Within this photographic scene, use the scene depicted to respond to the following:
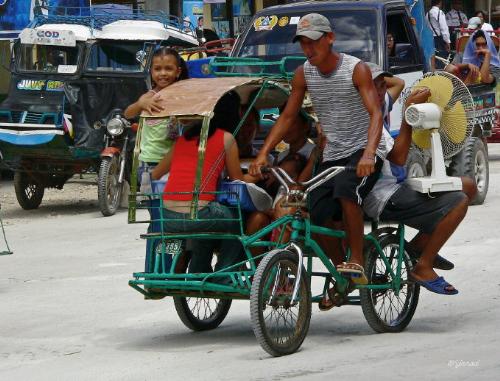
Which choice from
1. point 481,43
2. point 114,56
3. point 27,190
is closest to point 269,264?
point 114,56

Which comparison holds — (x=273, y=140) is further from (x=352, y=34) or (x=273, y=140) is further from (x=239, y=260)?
(x=352, y=34)

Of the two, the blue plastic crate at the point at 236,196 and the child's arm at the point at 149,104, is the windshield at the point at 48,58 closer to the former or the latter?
the child's arm at the point at 149,104

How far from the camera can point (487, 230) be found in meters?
13.1

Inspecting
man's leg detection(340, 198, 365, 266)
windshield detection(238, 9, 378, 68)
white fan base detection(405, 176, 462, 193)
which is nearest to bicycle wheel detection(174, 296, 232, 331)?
man's leg detection(340, 198, 365, 266)

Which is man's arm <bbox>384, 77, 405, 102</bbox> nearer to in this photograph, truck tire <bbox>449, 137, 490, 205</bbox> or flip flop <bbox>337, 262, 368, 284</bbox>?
flip flop <bbox>337, 262, 368, 284</bbox>

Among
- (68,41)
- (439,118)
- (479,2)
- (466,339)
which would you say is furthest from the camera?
(479,2)

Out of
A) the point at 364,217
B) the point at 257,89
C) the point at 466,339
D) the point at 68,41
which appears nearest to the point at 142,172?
the point at 257,89

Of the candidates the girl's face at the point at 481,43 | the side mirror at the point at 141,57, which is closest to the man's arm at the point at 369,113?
the side mirror at the point at 141,57

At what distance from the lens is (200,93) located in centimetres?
805

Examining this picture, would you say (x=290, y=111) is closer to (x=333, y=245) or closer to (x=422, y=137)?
(x=333, y=245)

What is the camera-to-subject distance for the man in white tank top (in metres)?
7.91

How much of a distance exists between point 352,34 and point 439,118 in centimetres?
504

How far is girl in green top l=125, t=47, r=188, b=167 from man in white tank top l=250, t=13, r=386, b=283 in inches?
25.5

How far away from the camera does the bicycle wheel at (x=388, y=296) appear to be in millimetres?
8258
